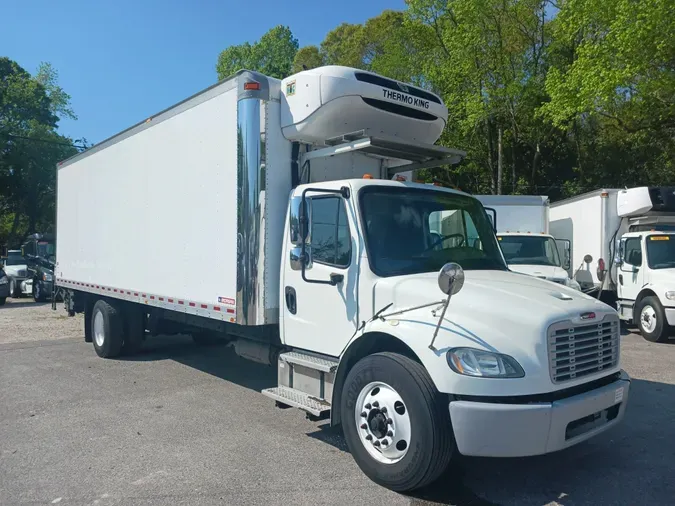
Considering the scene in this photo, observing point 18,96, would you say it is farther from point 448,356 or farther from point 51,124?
point 448,356

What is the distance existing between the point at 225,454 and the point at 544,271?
807 cm

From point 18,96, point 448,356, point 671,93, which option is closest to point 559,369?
point 448,356

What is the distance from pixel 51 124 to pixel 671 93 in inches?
1417

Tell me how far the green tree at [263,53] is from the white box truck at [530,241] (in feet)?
109

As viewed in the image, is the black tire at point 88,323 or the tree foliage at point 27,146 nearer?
the black tire at point 88,323

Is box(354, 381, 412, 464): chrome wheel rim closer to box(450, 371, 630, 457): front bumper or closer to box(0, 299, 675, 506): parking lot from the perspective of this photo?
box(0, 299, 675, 506): parking lot

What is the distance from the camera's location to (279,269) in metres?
5.73

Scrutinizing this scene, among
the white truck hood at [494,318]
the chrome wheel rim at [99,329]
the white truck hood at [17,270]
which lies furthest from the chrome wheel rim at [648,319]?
the white truck hood at [17,270]

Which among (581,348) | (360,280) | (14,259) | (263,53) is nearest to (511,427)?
(581,348)

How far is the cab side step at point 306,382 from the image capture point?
503 cm

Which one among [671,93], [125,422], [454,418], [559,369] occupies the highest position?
[671,93]

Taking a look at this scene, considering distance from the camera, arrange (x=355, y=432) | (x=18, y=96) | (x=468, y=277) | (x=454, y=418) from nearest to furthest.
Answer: (x=454, y=418)
(x=355, y=432)
(x=468, y=277)
(x=18, y=96)

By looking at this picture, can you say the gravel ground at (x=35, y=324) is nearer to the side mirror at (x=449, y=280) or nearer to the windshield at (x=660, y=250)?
the side mirror at (x=449, y=280)

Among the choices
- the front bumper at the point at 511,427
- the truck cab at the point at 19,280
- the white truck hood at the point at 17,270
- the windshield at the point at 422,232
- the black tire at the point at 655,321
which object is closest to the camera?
the front bumper at the point at 511,427
